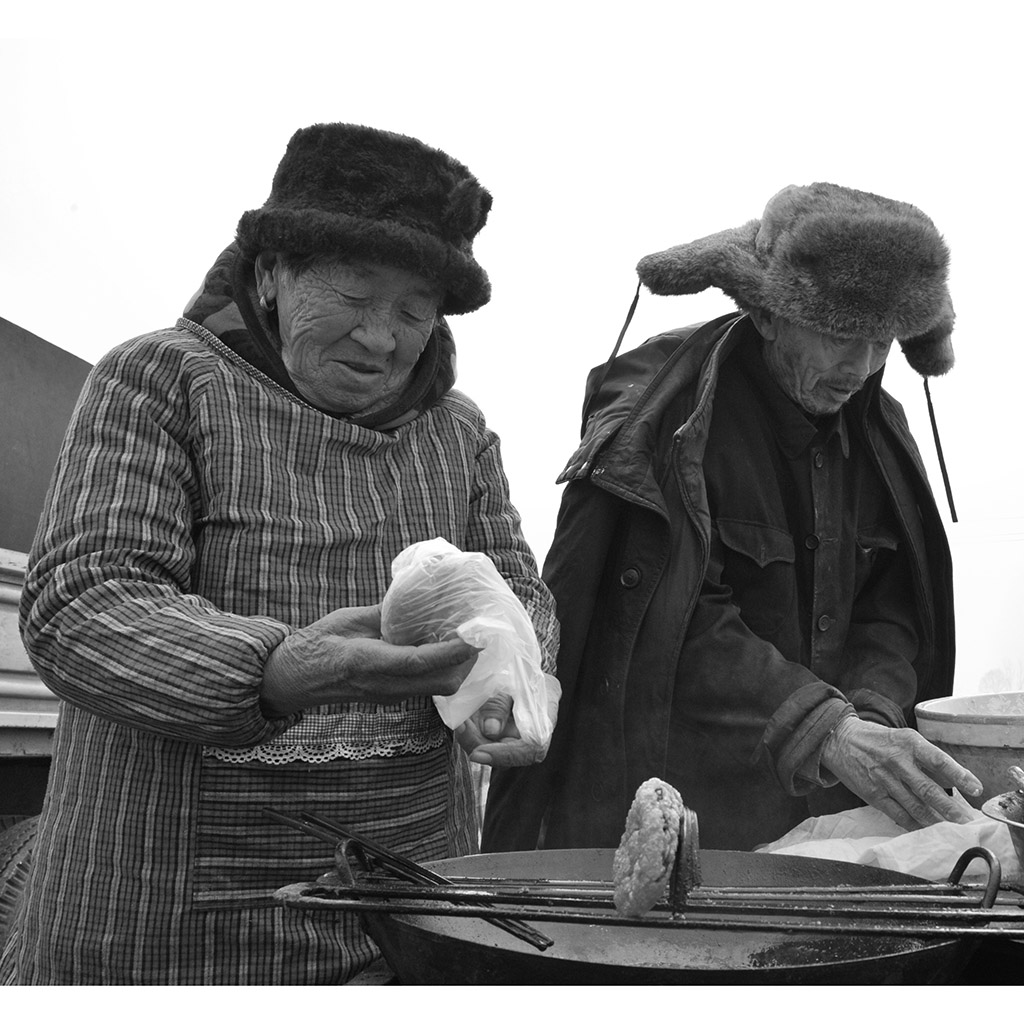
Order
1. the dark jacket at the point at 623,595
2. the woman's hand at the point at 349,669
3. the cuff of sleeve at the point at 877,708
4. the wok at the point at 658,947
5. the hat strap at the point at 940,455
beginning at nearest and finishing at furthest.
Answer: the wok at the point at 658,947, the woman's hand at the point at 349,669, the cuff of sleeve at the point at 877,708, the dark jacket at the point at 623,595, the hat strap at the point at 940,455

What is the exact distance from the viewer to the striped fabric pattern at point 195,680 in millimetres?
1231

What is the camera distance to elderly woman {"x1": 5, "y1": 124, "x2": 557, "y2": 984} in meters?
1.22

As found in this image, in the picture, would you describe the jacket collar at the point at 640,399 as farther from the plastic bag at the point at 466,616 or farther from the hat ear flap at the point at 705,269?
the plastic bag at the point at 466,616

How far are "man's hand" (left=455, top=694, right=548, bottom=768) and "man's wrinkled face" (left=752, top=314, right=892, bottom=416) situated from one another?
1.28 metres

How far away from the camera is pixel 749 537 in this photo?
92.4 inches

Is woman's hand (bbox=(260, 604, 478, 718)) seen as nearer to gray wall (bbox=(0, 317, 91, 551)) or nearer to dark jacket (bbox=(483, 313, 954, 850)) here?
dark jacket (bbox=(483, 313, 954, 850))

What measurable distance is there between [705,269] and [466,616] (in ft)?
4.82

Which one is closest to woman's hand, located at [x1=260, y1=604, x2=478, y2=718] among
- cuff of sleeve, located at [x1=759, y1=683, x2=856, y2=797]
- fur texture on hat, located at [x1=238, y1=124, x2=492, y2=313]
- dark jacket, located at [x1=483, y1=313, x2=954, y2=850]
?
fur texture on hat, located at [x1=238, y1=124, x2=492, y2=313]

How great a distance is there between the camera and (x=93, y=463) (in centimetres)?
135

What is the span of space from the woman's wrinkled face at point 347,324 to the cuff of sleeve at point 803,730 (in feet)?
3.30

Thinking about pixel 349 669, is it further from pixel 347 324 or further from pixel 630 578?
pixel 630 578

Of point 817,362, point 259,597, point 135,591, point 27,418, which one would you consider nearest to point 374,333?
point 259,597

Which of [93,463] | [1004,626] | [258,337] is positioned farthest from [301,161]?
[1004,626]

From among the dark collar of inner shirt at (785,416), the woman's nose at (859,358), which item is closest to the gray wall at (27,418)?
the dark collar of inner shirt at (785,416)
